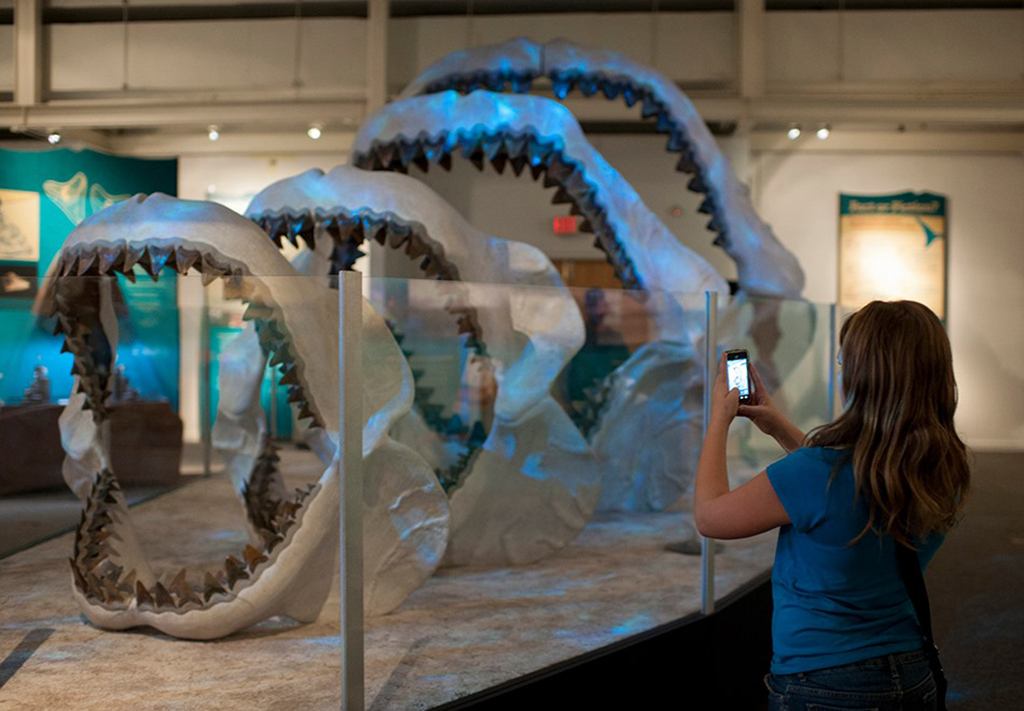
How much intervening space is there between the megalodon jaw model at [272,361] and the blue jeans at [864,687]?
61.3 inches

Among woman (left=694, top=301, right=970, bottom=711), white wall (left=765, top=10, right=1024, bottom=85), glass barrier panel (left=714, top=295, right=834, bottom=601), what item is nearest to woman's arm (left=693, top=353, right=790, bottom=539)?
woman (left=694, top=301, right=970, bottom=711)

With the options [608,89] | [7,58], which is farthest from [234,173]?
[608,89]

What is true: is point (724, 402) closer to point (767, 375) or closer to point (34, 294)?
point (34, 294)

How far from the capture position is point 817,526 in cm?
177

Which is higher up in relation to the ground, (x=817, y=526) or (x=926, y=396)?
(x=926, y=396)

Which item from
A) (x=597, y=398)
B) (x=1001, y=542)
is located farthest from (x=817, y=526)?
(x=1001, y=542)

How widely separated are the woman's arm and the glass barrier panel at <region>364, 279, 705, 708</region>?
4.28 feet

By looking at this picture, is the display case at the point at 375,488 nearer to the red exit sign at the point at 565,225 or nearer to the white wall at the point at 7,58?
the red exit sign at the point at 565,225

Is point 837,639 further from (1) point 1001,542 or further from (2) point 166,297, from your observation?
(1) point 1001,542

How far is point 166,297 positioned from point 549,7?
7.11m

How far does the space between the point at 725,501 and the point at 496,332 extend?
2277mm

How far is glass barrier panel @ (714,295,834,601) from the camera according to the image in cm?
439

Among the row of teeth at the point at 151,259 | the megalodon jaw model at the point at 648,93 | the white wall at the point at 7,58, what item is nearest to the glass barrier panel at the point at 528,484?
the row of teeth at the point at 151,259

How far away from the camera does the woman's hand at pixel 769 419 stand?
6.81 ft
